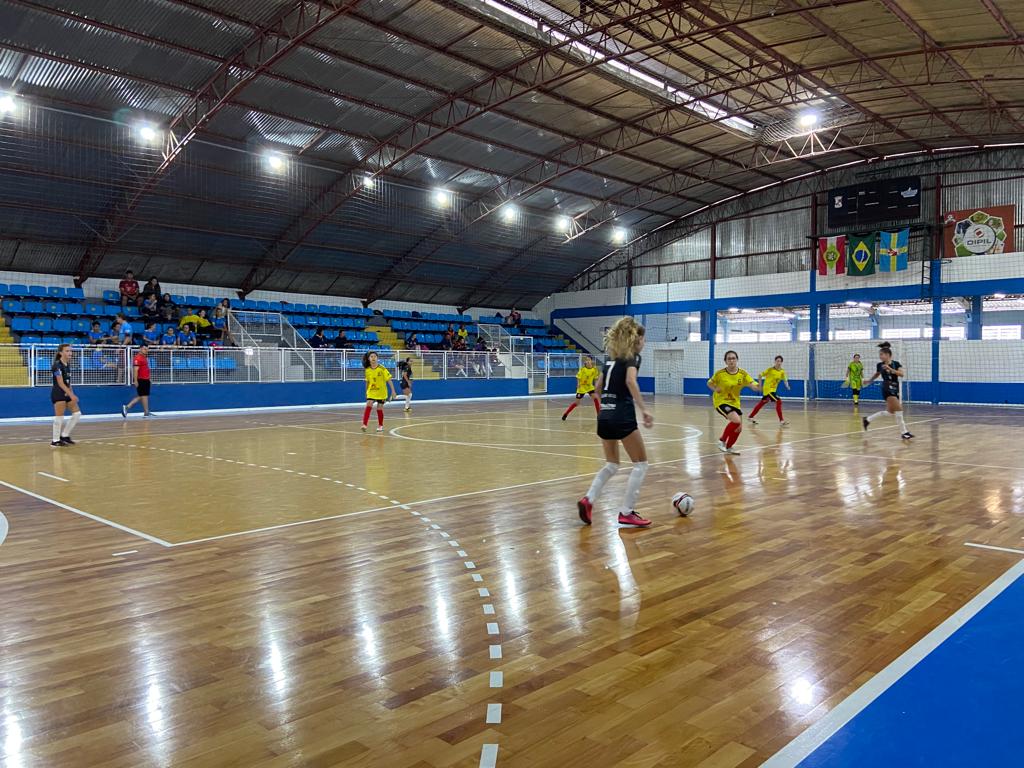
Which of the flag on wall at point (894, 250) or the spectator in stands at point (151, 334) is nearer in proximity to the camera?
the spectator in stands at point (151, 334)

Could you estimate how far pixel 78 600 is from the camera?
5133mm

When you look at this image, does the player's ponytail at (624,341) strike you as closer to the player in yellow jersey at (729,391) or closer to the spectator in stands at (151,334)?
the player in yellow jersey at (729,391)

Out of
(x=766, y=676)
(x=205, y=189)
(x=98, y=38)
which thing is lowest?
(x=766, y=676)

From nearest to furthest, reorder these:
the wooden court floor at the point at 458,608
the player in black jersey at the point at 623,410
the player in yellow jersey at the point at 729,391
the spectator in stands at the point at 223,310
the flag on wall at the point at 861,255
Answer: the wooden court floor at the point at 458,608 → the player in black jersey at the point at 623,410 → the player in yellow jersey at the point at 729,391 → the spectator in stands at the point at 223,310 → the flag on wall at the point at 861,255

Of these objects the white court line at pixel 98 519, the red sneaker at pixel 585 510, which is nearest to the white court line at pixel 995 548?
the red sneaker at pixel 585 510

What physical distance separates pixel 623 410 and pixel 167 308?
2648cm

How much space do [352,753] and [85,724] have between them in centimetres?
130

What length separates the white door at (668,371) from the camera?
4225 centimetres

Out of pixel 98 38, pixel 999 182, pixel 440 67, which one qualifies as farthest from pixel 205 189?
pixel 999 182

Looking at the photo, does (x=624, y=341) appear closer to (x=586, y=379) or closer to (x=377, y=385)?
(x=377, y=385)

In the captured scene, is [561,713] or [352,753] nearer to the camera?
[352,753]

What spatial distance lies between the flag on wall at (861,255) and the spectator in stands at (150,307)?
30422mm

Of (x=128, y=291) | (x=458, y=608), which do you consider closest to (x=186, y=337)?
(x=128, y=291)

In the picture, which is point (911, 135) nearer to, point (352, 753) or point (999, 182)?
point (999, 182)
